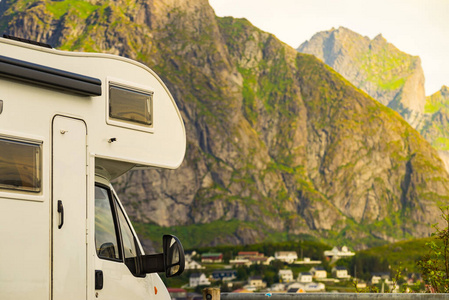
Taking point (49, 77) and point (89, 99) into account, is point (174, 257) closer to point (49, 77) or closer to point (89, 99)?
point (89, 99)

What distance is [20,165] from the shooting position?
6703 mm

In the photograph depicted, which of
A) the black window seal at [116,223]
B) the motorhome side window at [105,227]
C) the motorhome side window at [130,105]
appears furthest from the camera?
the black window seal at [116,223]

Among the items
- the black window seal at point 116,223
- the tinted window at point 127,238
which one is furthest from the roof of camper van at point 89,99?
the tinted window at point 127,238

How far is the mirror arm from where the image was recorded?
794 cm

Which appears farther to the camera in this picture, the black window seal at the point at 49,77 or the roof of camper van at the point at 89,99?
the roof of camper van at the point at 89,99

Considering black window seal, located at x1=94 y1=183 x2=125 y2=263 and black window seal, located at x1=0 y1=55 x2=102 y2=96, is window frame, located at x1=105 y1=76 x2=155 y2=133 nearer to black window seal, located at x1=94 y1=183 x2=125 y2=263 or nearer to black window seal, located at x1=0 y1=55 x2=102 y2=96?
black window seal, located at x1=0 y1=55 x2=102 y2=96

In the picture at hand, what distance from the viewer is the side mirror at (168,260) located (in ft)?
25.9

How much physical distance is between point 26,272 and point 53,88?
201 cm

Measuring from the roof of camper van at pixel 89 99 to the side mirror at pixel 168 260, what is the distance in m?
1.01

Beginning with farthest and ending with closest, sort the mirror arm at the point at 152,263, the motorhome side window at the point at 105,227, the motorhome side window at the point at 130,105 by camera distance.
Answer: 1. the mirror arm at the point at 152,263
2. the motorhome side window at the point at 130,105
3. the motorhome side window at the point at 105,227

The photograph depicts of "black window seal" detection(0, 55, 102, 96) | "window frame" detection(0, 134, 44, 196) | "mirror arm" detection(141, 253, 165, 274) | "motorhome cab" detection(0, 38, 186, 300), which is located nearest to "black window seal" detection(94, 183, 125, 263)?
"motorhome cab" detection(0, 38, 186, 300)

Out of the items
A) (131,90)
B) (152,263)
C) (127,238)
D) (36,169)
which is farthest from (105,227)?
(131,90)

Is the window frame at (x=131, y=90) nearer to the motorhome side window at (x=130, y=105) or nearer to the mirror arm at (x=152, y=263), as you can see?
the motorhome side window at (x=130, y=105)

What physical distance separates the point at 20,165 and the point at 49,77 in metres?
1.01
